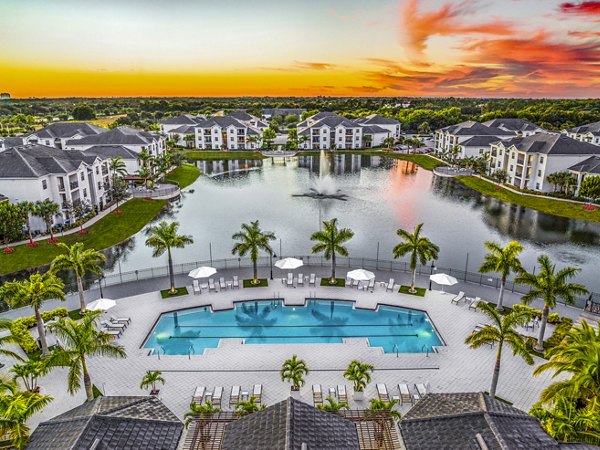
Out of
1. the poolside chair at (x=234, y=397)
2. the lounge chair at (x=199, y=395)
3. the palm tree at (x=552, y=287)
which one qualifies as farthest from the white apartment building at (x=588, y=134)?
the lounge chair at (x=199, y=395)

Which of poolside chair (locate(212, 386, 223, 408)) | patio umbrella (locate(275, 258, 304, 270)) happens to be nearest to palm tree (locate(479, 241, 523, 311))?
patio umbrella (locate(275, 258, 304, 270))

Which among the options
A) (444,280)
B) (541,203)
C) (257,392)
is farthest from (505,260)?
(541,203)

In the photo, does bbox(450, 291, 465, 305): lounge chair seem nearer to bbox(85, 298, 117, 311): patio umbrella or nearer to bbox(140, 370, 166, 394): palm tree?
bbox(140, 370, 166, 394): palm tree

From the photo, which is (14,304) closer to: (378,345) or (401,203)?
(378,345)

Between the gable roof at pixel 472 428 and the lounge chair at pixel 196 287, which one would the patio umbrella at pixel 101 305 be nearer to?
the lounge chair at pixel 196 287

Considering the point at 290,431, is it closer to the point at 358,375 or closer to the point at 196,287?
the point at 358,375

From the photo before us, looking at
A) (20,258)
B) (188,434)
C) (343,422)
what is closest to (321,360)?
(188,434)
